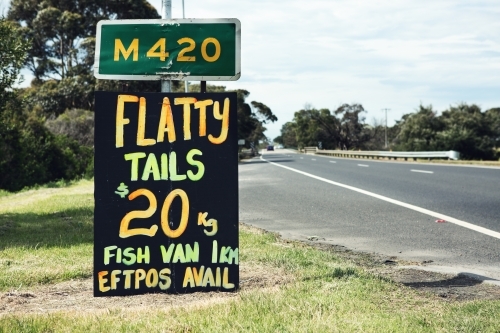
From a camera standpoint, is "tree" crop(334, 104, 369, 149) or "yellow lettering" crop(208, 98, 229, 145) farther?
"tree" crop(334, 104, 369, 149)

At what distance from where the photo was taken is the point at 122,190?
17.0ft

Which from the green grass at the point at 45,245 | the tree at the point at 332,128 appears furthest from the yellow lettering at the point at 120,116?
the tree at the point at 332,128

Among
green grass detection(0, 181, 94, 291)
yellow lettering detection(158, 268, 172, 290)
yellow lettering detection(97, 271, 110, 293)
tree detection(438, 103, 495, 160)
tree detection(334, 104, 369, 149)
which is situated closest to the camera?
yellow lettering detection(97, 271, 110, 293)

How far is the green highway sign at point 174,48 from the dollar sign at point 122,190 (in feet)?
3.06

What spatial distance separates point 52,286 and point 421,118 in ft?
193

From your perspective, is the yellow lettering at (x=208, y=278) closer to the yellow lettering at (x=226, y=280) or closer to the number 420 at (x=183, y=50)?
the yellow lettering at (x=226, y=280)

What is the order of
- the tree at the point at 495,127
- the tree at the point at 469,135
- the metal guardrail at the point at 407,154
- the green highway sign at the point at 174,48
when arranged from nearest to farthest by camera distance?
the green highway sign at the point at 174,48
the metal guardrail at the point at 407,154
the tree at the point at 469,135
the tree at the point at 495,127

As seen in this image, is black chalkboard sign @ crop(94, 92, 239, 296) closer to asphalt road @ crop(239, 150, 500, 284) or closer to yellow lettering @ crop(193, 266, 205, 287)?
yellow lettering @ crop(193, 266, 205, 287)

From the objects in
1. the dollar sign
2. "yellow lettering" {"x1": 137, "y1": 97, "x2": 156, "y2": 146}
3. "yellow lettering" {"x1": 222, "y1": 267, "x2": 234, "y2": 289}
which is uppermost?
"yellow lettering" {"x1": 137, "y1": 97, "x2": 156, "y2": 146}

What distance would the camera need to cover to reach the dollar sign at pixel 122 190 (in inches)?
204

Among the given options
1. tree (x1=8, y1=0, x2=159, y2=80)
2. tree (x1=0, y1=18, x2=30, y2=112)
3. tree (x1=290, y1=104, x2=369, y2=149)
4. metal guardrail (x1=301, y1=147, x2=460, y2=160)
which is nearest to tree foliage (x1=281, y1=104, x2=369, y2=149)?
tree (x1=290, y1=104, x2=369, y2=149)

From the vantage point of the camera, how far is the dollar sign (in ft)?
17.0

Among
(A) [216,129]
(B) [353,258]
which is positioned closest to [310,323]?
(A) [216,129]

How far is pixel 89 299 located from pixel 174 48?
225cm
